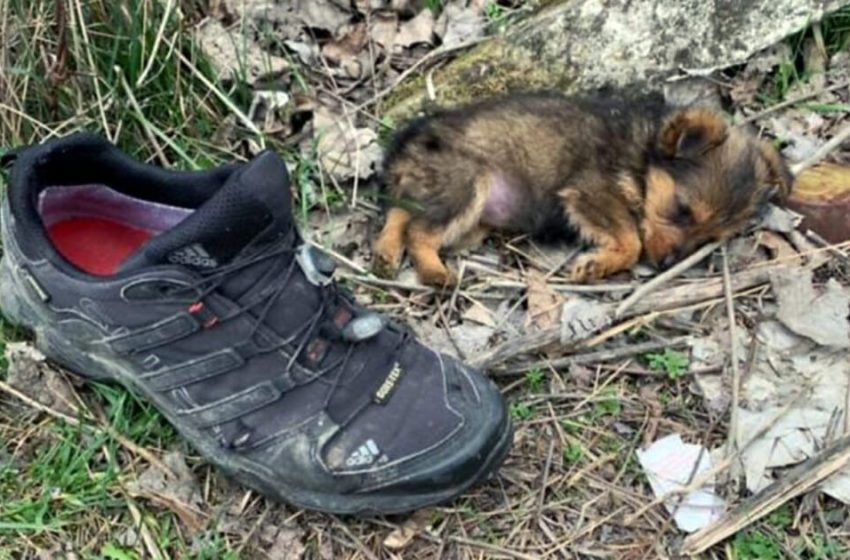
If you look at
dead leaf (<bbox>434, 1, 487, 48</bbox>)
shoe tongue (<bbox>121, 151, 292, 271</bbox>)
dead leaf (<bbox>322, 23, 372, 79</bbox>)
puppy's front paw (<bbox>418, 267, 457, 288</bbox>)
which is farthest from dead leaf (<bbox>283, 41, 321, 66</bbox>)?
shoe tongue (<bbox>121, 151, 292, 271</bbox>)

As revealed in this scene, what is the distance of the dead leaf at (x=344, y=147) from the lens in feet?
13.8

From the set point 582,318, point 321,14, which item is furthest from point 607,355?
point 321,14

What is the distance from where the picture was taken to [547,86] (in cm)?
450

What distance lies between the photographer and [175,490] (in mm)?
3141

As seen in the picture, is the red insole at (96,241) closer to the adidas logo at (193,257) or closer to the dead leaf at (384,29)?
the adidas logo at (193,257)

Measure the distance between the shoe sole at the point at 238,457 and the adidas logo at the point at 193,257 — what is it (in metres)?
0.39

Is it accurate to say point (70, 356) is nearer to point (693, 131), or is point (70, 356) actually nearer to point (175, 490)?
point (175, 490)

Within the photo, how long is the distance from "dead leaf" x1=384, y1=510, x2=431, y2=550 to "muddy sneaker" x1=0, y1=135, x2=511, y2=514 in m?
0.09

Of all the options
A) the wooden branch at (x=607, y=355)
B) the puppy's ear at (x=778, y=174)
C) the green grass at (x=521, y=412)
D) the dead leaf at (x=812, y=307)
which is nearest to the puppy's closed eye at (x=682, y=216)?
the puppy's ear at (x=778, y=174)

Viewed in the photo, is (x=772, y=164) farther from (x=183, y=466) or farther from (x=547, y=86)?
(x=183, y=466)

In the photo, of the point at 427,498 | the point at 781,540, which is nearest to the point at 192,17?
the point at 427,498

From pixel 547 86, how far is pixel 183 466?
2.05m

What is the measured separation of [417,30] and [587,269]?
1.27 m

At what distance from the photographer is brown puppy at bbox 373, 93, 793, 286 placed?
13.5 ft
